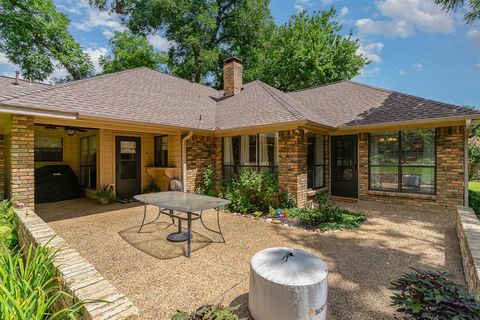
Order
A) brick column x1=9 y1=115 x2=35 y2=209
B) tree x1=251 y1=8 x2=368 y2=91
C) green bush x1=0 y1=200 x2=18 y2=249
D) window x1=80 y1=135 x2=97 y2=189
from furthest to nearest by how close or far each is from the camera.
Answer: tree x1=251 y1=8 x2=368 y2=91
window x1=80 y1=135 x2=97 y2=189
brick column x1=9 y1=115 x2=35 y2=209
green bush x1=0 y1=200 x2=18 y2=249

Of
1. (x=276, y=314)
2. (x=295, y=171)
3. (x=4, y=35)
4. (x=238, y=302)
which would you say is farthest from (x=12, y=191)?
(x=4, y=35)

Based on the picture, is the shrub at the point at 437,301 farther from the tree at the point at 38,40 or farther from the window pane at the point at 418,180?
the tree at the point at 38,40

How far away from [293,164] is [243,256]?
374 cm

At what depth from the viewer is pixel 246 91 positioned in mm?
10836

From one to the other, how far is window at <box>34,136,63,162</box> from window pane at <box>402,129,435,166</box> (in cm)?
1300

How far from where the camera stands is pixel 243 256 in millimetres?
4098

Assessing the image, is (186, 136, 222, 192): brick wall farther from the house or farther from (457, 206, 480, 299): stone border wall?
(457, 206, 480, 299): stone border wall

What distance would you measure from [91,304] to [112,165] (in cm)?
766

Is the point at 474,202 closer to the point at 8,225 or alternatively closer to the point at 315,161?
the point at 315,161

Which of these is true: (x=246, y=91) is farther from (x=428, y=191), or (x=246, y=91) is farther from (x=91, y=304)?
(x=91, y=304)

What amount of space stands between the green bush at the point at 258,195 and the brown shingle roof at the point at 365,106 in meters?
2.50

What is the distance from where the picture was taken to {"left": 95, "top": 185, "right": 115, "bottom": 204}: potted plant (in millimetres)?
8016

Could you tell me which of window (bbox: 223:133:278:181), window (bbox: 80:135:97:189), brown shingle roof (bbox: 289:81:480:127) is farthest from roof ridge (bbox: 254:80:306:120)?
window (bbox: 80:135:97:189)

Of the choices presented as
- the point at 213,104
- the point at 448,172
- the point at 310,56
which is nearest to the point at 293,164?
the point at 448,172
